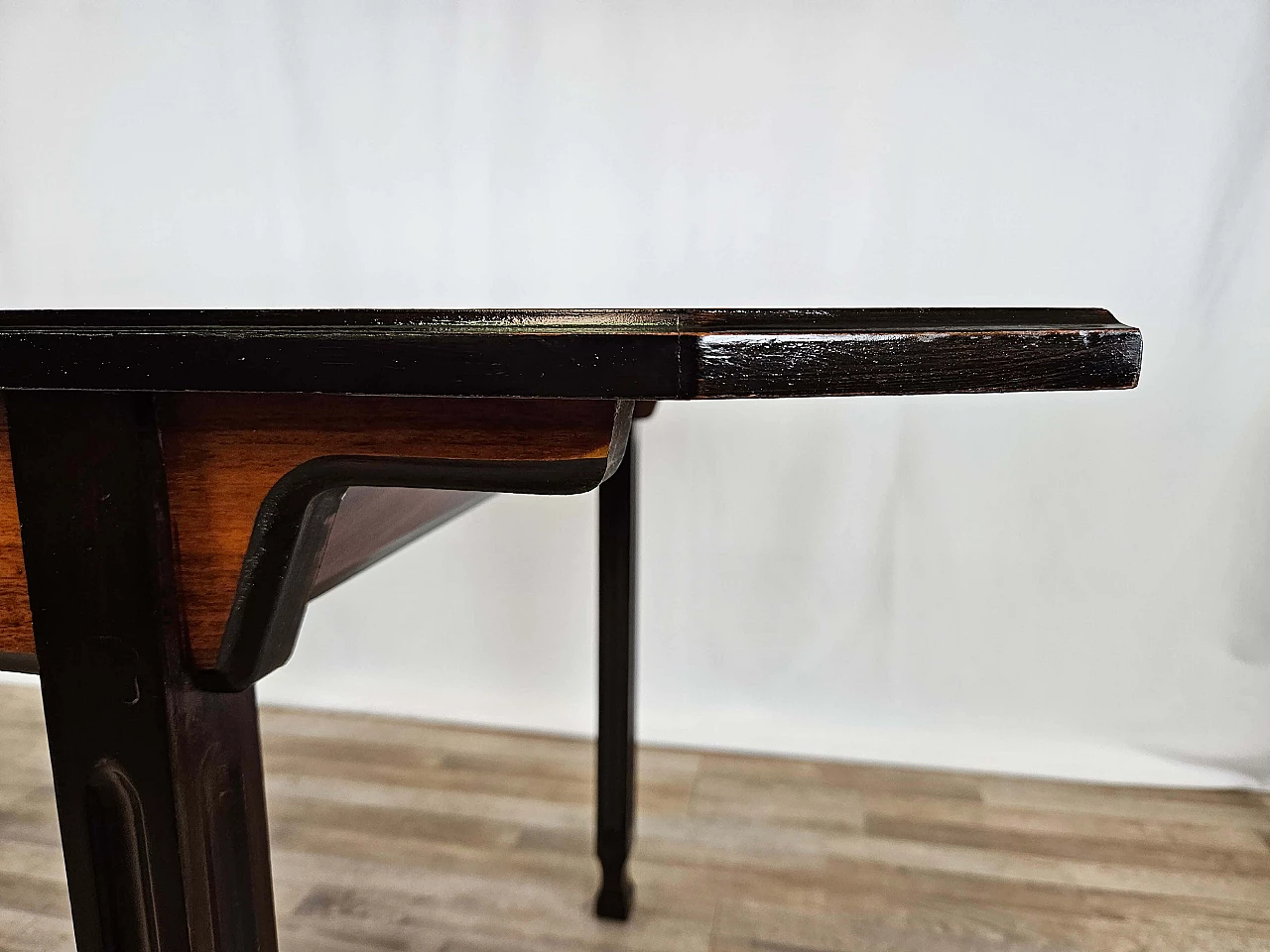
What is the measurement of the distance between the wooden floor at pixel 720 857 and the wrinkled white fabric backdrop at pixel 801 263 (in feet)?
0.58

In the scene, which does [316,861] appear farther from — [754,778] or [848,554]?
[848,554]

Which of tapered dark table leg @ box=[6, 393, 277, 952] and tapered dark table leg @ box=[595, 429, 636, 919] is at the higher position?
tapered dark table leg @ box=[6, 393, 277, 952]

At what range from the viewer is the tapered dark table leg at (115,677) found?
0.49 metres

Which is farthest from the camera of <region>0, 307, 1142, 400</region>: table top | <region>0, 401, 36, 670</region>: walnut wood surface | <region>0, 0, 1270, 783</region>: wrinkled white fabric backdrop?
<region>0, 0, 1270, 783</region>: wrinkled white fabric backdrop

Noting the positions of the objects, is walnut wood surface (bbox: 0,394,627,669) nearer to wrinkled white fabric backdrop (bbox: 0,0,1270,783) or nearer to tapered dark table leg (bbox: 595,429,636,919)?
tapered dark table leg (bbox: 595,429,636,919)

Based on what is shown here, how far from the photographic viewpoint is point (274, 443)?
0.50 meters

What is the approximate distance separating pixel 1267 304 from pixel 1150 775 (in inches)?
33.8

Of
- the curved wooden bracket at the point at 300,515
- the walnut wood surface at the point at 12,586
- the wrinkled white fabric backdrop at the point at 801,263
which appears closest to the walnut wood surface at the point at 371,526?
the curved wooden bracket at the point at 300,515

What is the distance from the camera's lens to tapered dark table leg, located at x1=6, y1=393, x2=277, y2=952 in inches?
19.3

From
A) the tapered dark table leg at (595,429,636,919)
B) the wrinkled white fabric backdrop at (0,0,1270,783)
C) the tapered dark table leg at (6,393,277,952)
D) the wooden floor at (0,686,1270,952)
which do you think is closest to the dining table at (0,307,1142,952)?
the tapered dark table leg at (6,393,277,952)

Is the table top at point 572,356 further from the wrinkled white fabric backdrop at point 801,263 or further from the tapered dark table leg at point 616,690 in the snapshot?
the wrinkled white fabric backdrop at point 801,263

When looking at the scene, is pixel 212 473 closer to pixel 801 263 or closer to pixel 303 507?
pixel 303 507

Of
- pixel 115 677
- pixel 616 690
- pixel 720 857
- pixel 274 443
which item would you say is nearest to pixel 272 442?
pixel 274 443

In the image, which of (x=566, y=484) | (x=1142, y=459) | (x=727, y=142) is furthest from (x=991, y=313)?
(x=1142, y=459)
